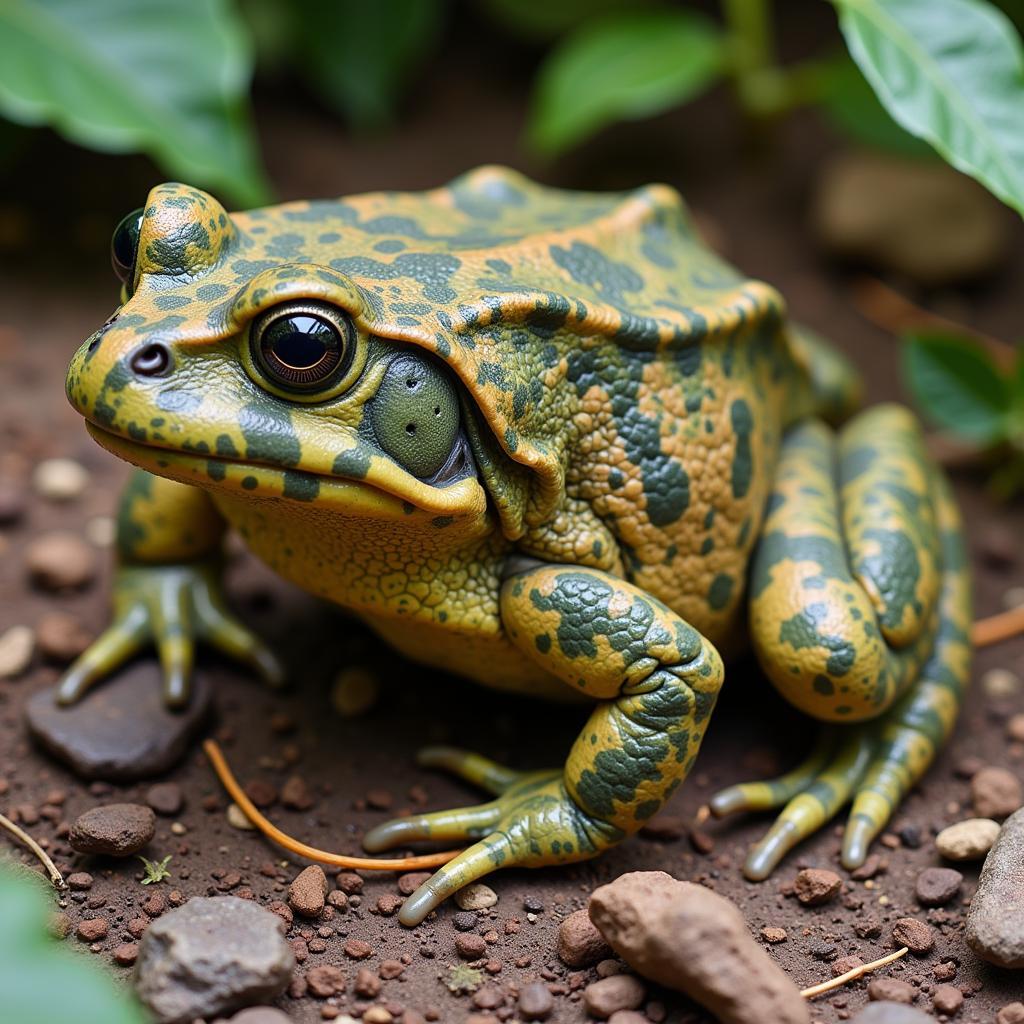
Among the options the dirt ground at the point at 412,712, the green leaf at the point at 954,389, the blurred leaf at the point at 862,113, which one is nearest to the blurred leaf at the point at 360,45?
the dirt ground at the point at 412,712

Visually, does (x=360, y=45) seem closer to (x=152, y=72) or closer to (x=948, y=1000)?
(x=152, y=72)

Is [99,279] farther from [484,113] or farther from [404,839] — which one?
[404,839]

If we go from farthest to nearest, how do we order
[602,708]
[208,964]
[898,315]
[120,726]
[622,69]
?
[898,315] → [622,69] → [120,726] → [602,708] → [208,964]

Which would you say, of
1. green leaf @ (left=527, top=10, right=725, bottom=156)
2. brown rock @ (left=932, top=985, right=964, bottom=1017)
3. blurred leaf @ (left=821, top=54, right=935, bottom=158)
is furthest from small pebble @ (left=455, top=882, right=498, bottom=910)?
blurred leaf @ (left=821, top=54, right=935, bottom=158)

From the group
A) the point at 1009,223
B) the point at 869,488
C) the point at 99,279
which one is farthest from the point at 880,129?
the point at 99,279

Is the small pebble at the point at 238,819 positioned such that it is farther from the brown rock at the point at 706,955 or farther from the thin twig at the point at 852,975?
the thin twig at the point at 852,975

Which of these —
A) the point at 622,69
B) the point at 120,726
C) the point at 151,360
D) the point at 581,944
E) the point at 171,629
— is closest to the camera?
the point at 151,360

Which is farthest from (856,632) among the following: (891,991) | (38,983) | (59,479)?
(59,479)
